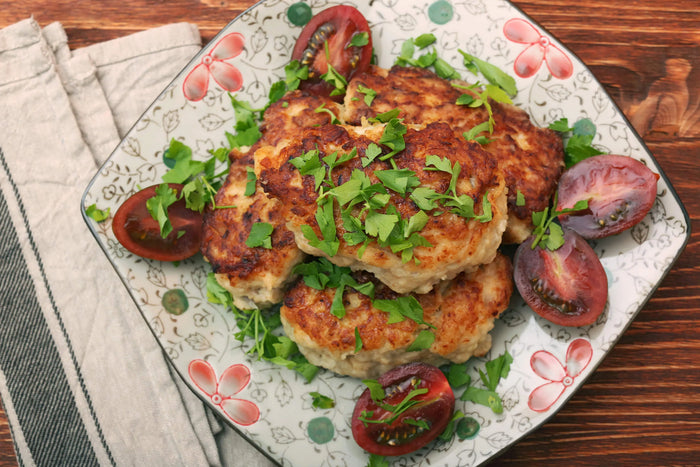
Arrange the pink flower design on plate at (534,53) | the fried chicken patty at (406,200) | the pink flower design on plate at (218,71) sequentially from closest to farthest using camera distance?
the fried chicken patty at (406,200) → the pink flower design on plate at (534,53) → the pink flower design on plate at (218,71)

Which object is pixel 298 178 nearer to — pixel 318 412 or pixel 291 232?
pixel 291 232

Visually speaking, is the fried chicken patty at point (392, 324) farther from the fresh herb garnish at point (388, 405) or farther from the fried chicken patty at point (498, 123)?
the fried chicken patty at point (498, 123)

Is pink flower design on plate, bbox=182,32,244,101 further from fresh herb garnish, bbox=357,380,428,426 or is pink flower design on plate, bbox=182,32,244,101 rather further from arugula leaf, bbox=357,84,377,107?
fresh herb garnish, bbox=357,380,428,426

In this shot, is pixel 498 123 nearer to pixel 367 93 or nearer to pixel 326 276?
pixel 367 93

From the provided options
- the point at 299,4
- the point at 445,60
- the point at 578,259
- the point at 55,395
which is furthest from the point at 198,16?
the point at 578,259

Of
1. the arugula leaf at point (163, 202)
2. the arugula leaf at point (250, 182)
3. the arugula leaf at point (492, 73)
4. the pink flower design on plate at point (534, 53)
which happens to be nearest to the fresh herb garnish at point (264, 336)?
the arugula leaf at point (163, 202)

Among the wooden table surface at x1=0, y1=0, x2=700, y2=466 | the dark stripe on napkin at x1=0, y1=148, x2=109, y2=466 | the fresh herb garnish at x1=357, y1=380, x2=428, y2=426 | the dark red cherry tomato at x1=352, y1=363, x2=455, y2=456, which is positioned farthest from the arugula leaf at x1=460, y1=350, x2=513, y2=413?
the dark stripe on napkin at x1=0, y1=148, x2=109, y2=466
